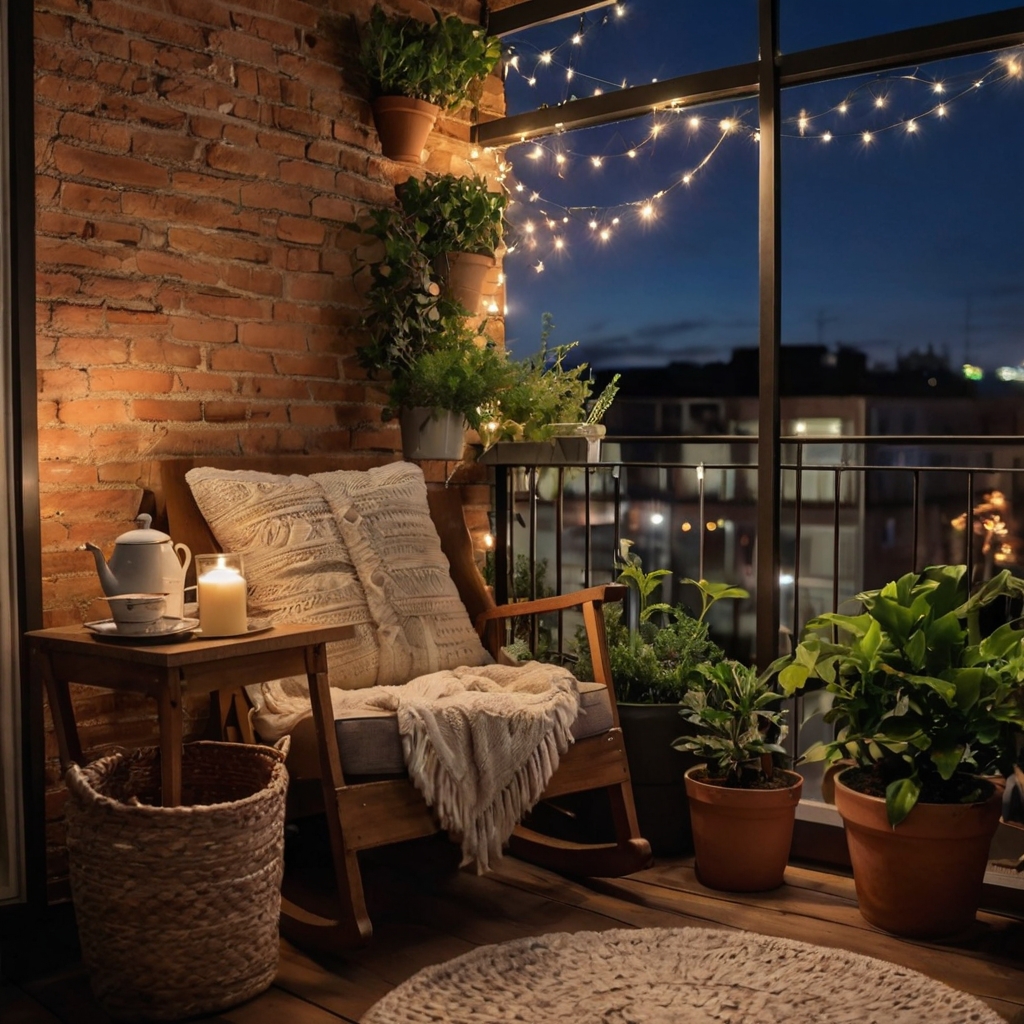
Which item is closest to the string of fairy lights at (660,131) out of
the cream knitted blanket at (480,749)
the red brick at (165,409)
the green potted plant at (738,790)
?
the red brick at (165,409)

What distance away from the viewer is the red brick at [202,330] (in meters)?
2.76

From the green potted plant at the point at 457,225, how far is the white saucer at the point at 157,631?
1493 millimetres

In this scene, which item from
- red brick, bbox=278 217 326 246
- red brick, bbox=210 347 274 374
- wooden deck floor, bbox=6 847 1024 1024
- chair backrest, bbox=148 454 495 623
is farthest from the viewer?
red brick, bbox=278 217 326 246

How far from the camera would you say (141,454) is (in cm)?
267

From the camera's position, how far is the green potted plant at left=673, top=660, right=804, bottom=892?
2584mm

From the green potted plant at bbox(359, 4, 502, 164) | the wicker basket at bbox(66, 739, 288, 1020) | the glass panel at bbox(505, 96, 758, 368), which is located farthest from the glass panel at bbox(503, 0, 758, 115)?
the wicker basket at bbox(66, 739, 288, 1020)

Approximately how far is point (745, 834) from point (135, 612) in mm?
1461

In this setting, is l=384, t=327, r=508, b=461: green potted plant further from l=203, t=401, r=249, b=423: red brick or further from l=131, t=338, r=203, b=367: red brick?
l=131, t=338, r=203, b=367: red brick

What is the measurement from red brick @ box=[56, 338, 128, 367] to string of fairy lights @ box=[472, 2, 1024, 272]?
4.64ft

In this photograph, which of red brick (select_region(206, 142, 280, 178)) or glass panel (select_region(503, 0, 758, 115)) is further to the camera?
glass panel (select_region(503, 0, 758, 115))

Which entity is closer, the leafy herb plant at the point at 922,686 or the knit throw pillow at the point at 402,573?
the leafy herb plant at the point at 922,686

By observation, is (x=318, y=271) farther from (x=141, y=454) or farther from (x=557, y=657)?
(x=557, y=657)

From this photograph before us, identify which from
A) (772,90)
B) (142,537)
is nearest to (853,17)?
(772,90)

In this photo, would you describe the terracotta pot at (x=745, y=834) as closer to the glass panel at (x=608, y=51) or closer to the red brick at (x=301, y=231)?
the red brick at (x=301, y=231)
